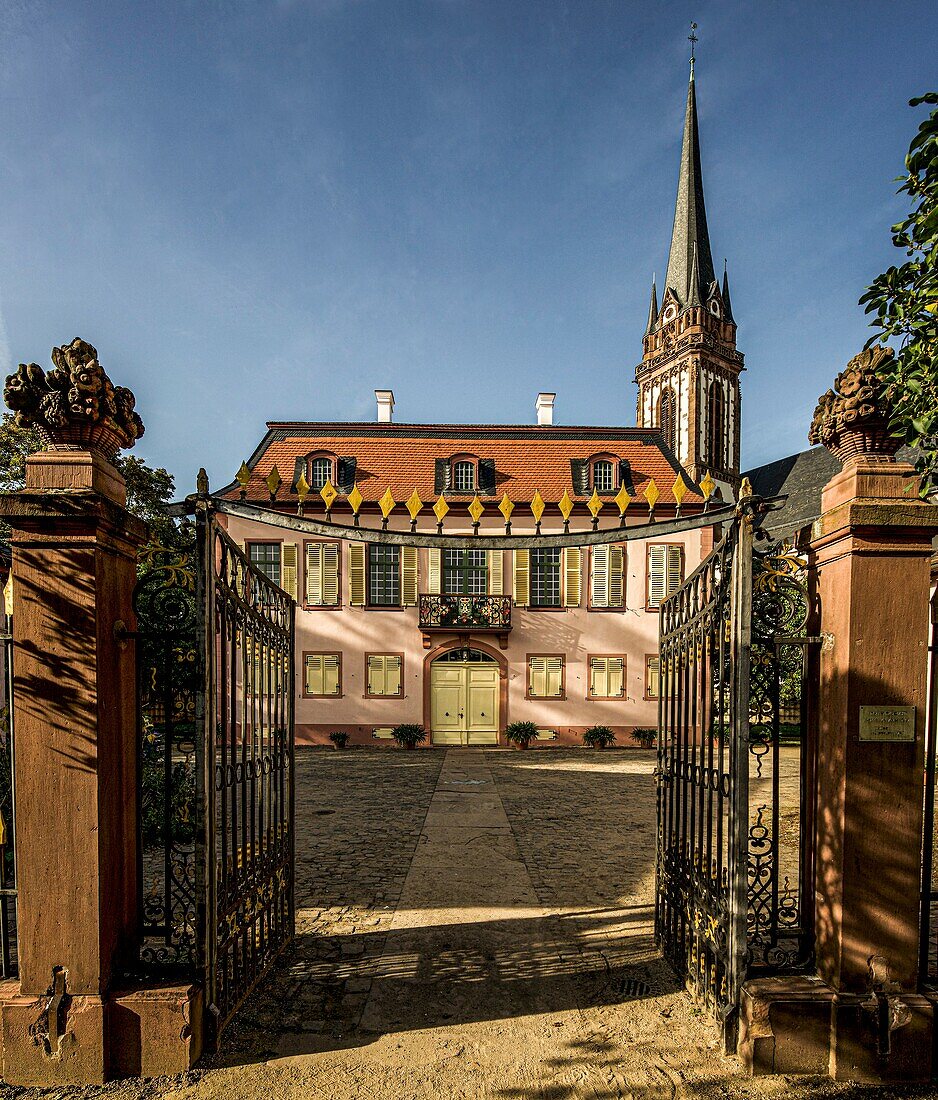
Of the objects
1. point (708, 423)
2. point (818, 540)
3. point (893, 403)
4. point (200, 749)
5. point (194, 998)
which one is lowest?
point (194, 998)

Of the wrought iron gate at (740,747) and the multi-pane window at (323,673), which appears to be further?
the multi-pane window at (323,673)

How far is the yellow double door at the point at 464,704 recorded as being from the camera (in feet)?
62.3

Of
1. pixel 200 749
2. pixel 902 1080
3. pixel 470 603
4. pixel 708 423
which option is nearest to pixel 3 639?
pixel 200 749

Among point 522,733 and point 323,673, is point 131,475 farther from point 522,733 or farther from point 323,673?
point 522,733

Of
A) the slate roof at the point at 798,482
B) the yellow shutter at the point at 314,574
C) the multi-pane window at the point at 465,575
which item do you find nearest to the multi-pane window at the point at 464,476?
the multi-pane window at the point at 465,575

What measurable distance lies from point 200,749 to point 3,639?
1.07 m

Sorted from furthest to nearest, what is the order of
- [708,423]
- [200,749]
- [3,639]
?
[708,423] < [200,749] < [3,639]

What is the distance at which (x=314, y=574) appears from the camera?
18812mm

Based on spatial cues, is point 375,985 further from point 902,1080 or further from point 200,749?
point 902,1080

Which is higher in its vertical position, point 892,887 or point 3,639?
point 3,639

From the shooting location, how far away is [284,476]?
65.6 feet

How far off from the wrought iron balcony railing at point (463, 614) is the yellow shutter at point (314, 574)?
2883 mm

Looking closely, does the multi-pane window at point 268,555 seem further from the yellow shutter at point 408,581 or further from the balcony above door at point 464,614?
the balcony above door at point 464,614

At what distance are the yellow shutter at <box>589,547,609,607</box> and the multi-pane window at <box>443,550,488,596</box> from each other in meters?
3.03
